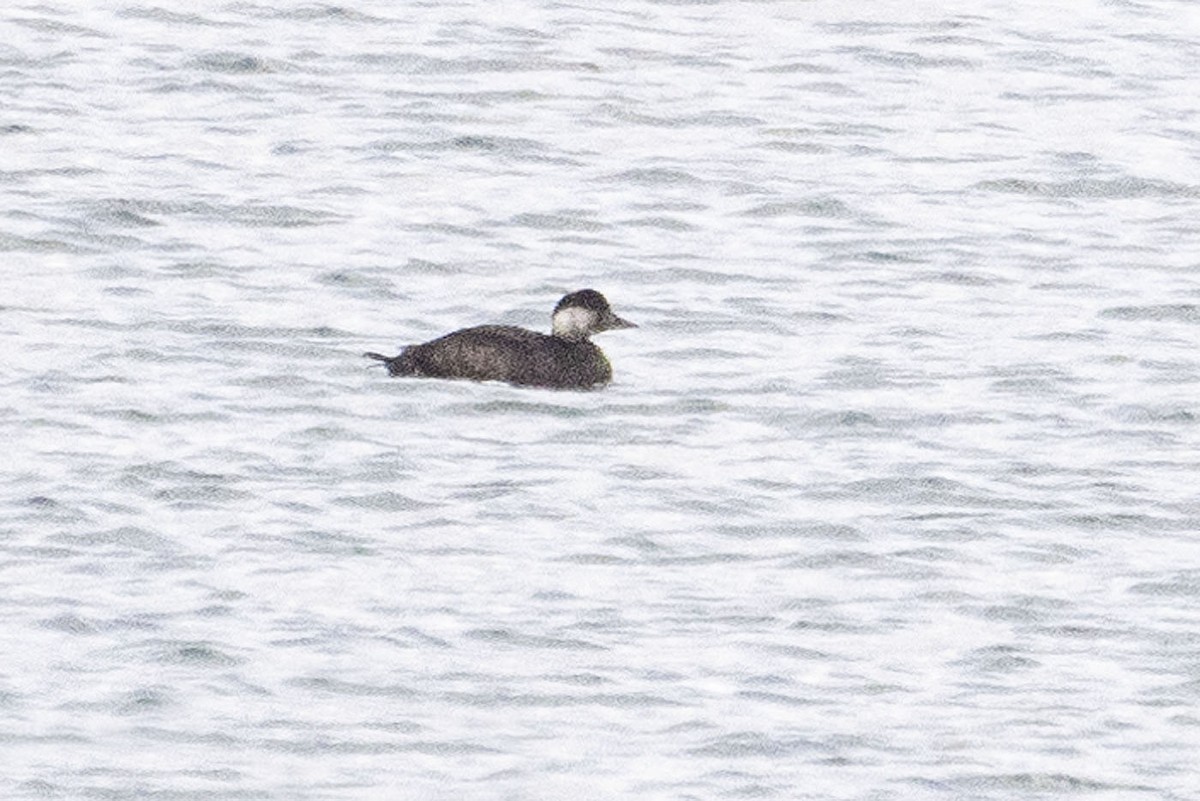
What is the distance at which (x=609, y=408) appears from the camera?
15.2m

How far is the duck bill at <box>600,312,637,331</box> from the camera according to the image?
16.1 meters

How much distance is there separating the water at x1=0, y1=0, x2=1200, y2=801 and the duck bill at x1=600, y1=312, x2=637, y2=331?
0.17 metres

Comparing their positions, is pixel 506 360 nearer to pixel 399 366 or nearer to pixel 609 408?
pixel 399 366

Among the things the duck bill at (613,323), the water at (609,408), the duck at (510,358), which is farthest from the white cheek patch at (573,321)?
the water at (609,408)

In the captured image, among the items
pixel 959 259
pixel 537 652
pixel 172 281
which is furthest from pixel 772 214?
pixel 537 652

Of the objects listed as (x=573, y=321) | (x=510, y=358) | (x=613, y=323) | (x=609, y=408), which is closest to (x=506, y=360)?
(x=510, y=358)

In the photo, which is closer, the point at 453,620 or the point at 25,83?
the point at 453,620

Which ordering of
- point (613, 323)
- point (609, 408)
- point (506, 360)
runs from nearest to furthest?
point (609, 408) < point (506, 360) < point (613, 323)

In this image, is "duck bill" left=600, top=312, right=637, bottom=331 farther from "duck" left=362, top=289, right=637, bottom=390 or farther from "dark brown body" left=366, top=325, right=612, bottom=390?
"dark brown body" left=366, top=325, right=612, bottom=390

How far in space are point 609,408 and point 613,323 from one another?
3.15 ft

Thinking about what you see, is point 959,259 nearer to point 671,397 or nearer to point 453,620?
point 671,397

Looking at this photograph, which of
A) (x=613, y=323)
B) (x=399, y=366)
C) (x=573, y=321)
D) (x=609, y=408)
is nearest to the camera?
(x=609, y=408)

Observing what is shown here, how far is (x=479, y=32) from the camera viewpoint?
Result: 77.3ft

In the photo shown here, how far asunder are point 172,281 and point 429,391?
2.20m
